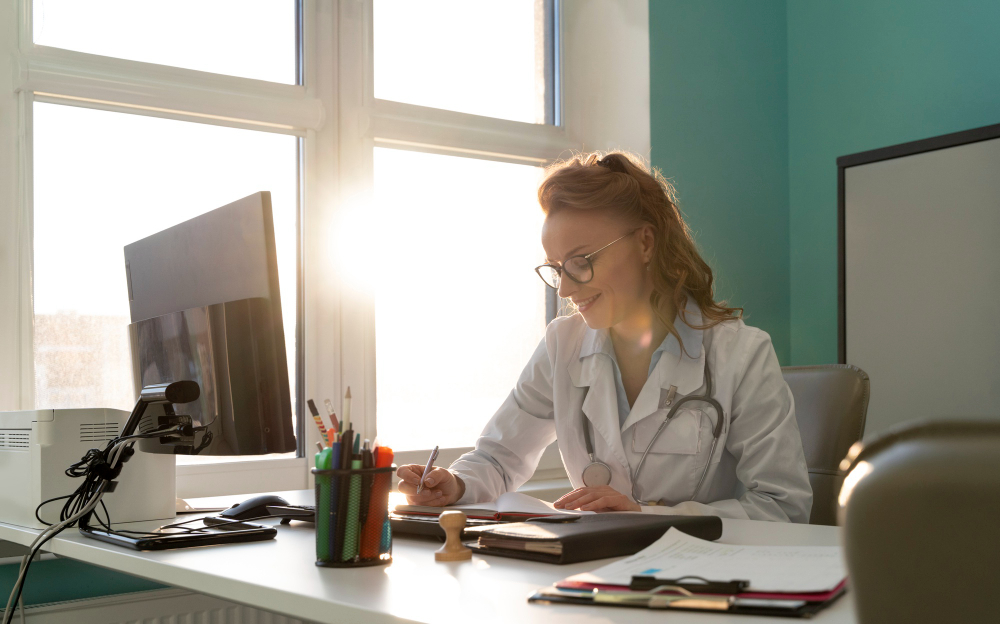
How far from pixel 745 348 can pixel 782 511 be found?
0.33 m

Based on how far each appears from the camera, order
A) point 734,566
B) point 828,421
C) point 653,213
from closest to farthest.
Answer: point 734,566
point 828,421
point 653,213

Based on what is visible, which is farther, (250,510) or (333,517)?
→ (250,510)

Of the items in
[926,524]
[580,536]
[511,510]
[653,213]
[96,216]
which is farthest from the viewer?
[96,216]

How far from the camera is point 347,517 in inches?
33.8

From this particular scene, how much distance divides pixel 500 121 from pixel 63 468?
1842 millimetres

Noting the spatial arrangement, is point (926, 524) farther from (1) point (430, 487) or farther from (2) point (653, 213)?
(2) point (653, 213)

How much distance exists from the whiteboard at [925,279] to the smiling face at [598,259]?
0.84 m

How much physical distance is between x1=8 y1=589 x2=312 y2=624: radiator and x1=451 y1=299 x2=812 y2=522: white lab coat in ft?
2.55

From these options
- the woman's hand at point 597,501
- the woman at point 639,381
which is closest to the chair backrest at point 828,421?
the woman at point 639,381

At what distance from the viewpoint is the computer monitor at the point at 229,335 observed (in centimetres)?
113

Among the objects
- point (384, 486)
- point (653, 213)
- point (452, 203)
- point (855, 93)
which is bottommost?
point (384, 486)

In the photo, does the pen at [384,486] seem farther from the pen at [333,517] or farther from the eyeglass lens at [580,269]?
the eyeglass lens at [580,269]

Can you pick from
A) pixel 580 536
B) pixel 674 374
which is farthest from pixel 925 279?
pixel 580 536

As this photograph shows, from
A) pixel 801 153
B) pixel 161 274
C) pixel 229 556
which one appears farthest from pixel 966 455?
pixel 801 153
